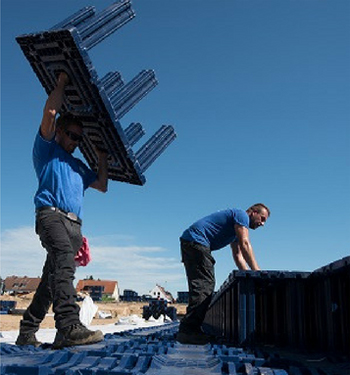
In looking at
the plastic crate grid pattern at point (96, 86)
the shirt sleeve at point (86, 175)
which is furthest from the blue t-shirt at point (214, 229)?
the shirt sleeve at point (86, 175)

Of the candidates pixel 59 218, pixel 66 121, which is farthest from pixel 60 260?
pixel 66 121

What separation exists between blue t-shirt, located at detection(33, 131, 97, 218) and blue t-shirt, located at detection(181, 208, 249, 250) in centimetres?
182

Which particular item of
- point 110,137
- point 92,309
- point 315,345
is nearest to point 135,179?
point 110,137

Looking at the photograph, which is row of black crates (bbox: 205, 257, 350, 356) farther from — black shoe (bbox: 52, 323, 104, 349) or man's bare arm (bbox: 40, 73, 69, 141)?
man's bare arm (bbox: 40, 73, 69, 141)

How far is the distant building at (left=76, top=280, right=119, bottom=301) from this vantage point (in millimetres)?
91562

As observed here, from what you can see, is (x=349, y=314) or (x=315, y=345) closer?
(x=349, y=314)

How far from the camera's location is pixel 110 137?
4984mm

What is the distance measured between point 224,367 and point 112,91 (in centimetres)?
371

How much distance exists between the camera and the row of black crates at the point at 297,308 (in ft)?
13.5

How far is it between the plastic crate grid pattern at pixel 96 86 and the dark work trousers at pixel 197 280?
1.29 m

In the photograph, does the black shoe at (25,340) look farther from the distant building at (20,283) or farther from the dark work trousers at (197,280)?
the distant building at (20,283)

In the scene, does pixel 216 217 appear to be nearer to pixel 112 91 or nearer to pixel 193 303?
pixel 193 303

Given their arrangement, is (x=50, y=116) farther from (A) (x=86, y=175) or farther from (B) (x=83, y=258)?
(B) (x=83, y=258)

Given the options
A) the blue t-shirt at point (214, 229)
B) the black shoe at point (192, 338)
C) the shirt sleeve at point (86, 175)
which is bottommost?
the black shoe at point (192, 338)
